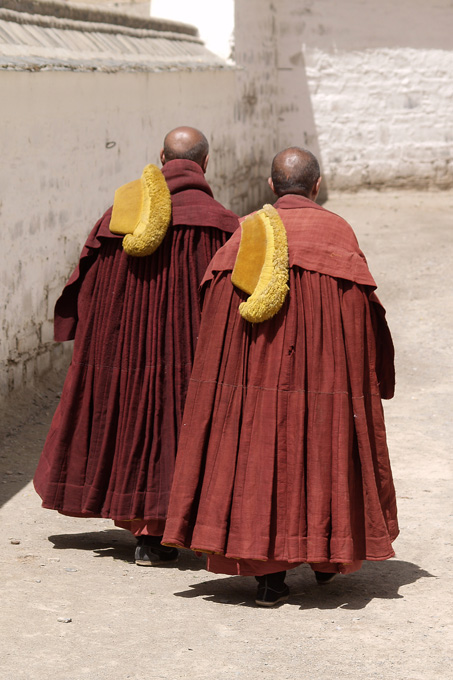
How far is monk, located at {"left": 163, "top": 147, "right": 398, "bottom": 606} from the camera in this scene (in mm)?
3896

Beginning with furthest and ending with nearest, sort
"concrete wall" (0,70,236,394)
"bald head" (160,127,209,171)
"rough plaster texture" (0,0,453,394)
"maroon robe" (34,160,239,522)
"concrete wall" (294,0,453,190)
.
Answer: "concrete wall" (294,0,453,190) → "rough plaster texture" (0,0,453,394) → "concrete wall" (0,70,236,394) → "bald head" (160,127,209,171) → "maroon robe" (34,160,239,522)

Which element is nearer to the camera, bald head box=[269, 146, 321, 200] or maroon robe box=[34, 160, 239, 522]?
bald head box=[269, 146, 321, 200]

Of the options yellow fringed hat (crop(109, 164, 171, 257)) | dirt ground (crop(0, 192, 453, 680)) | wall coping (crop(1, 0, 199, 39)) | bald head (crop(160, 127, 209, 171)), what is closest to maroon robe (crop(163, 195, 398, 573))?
dirt ground (crop(0, 192, 453, 680))

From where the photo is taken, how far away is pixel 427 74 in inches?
522

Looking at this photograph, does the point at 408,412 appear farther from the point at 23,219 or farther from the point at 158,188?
the point at 158,188

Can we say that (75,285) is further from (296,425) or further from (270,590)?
(270,590)

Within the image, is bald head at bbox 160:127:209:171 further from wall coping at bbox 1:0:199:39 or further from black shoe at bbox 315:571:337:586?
wall coping at bbox 1:0:199:39

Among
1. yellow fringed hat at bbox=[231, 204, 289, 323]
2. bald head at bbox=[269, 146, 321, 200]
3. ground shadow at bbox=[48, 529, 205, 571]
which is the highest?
bald head at bbox=[269, 146, 321, 200]

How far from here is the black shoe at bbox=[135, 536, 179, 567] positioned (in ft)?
15.0

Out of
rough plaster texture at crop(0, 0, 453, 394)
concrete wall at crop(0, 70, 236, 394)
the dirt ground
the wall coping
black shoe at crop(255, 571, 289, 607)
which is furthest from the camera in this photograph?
the wall coping

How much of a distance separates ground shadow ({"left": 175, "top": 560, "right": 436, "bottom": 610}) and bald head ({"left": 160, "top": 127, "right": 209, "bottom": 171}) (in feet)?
5.76

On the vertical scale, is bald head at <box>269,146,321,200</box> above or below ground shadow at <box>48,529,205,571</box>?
above

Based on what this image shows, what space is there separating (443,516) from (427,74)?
9106 mm

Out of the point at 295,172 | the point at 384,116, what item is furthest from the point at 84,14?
the point at 384,116
